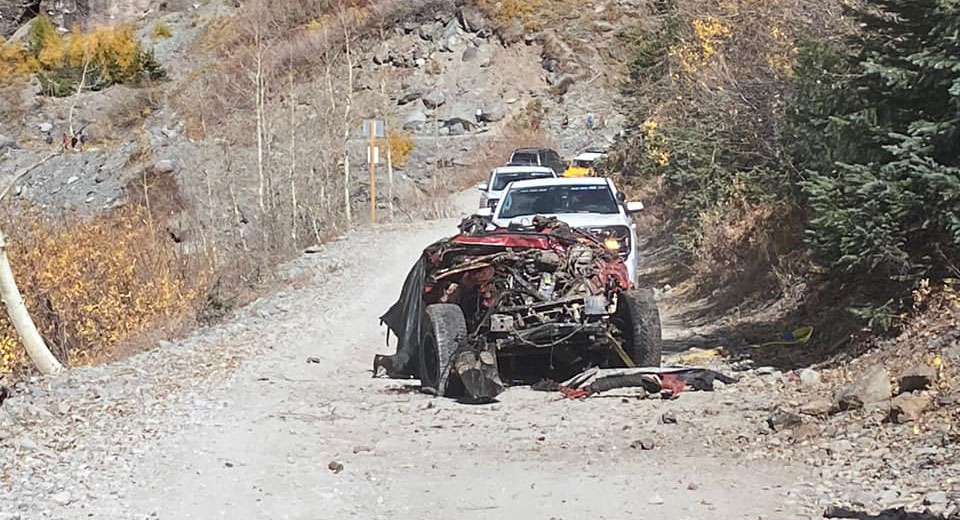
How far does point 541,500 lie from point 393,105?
2405 inches

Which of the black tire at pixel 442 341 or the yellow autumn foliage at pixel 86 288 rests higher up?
the black tire at pixel 442 341

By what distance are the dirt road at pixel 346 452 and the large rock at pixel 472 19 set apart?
59.5m

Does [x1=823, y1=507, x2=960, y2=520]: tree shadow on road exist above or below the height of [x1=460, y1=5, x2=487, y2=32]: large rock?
below

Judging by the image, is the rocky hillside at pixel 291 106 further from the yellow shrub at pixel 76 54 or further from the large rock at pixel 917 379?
the large rock at pixel 917 379

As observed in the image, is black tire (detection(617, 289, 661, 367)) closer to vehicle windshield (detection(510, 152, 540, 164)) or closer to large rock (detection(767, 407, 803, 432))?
large rock (detection(767, 407, 803, 432))

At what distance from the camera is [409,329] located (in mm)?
12781

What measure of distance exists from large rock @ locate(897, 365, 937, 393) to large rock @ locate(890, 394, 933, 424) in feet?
0.80

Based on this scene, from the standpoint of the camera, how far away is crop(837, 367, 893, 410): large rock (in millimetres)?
8961

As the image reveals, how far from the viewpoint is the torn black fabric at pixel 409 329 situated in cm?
1254

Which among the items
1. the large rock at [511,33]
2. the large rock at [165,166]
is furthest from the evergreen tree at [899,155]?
the large rock at [511,33]

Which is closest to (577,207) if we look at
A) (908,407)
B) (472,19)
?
(908,407)

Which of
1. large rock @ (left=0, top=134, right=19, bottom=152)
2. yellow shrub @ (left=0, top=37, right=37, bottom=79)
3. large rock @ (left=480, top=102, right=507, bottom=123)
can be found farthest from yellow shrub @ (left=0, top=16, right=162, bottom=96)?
large rock @ (left=480, top=102, right=507, bottom=123)

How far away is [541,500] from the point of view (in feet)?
24.6

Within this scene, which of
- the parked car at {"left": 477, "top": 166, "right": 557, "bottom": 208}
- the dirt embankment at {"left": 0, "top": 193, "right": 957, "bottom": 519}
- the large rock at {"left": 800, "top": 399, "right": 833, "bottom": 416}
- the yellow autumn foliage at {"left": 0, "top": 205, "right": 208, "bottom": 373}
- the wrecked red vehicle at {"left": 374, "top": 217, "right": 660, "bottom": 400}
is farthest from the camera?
the parked car at {"left": 477, "top": 166, "right": 557, "bottom": 208}
